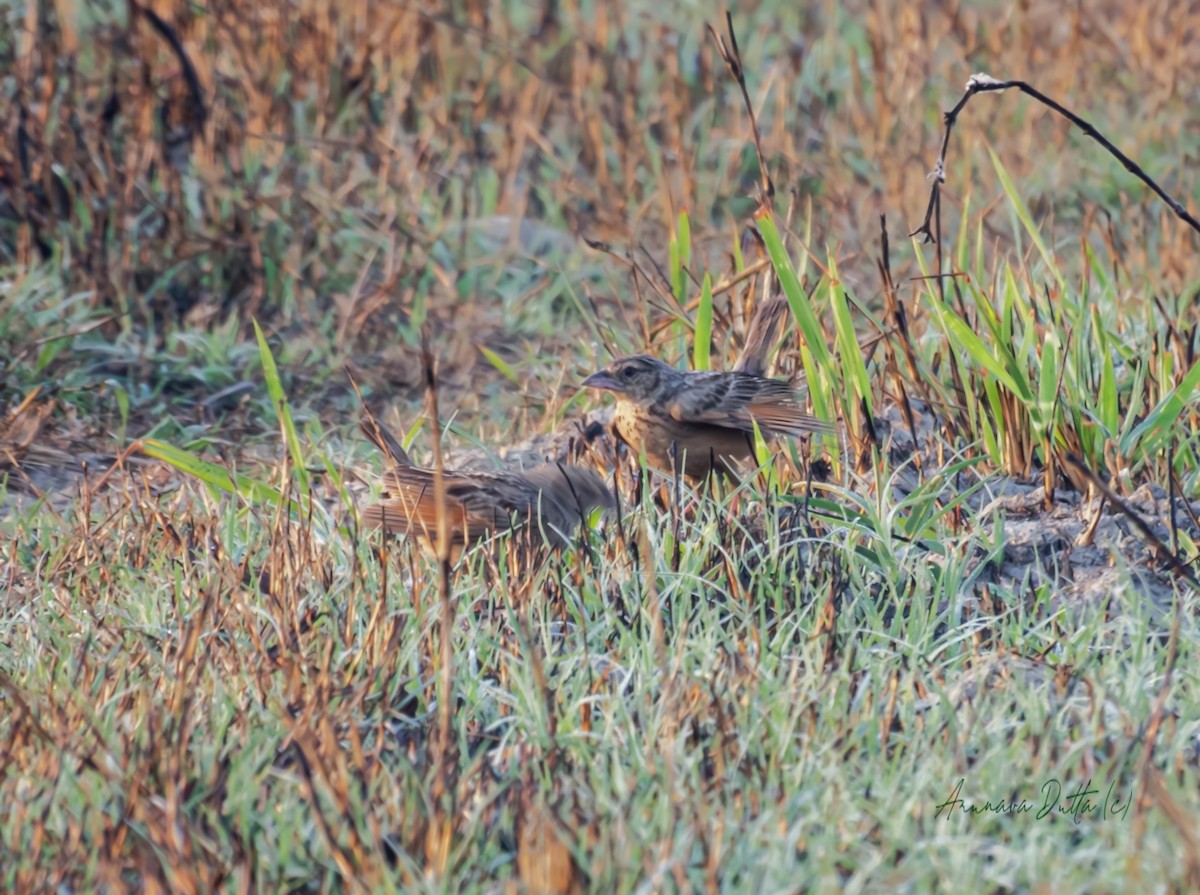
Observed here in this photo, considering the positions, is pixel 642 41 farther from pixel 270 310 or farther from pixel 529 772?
pixel 529 772

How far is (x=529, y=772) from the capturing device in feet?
8.98

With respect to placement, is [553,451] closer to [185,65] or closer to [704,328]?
[704,328]

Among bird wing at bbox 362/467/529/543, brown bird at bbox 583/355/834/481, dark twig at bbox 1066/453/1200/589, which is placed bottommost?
bird wing at bbox 362/467/529/543

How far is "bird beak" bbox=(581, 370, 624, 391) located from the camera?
13.8 feet

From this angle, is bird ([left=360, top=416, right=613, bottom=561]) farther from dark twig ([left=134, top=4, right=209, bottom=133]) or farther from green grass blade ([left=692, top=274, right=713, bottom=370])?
dark twig ([left=134, top=4, right=209, bottom=133])

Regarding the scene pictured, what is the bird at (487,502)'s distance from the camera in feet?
12.0

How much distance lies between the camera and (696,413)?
4051 mm

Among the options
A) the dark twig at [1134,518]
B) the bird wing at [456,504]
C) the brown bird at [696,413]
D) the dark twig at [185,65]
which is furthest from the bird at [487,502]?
the dark twig at [185,65]

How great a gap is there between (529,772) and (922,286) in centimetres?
239

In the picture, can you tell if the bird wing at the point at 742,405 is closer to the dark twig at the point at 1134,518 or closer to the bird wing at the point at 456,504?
the bird wing at the point at 456,504

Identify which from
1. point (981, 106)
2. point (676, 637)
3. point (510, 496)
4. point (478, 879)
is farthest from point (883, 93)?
point (478, 879)

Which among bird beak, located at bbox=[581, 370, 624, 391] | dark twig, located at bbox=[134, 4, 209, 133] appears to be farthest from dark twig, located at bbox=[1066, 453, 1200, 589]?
dark twig, located at bbox=[134, 4, 209, 133]

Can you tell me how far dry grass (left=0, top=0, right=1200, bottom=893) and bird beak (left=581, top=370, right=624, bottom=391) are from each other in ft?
1.04

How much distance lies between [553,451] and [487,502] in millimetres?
919
